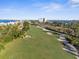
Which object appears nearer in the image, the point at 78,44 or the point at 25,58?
the point at 25,58

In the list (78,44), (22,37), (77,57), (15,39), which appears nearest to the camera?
(77,57)

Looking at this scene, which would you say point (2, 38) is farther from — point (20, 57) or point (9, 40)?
point (20, 57)

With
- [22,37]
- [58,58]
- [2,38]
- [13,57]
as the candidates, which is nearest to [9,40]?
[2,38]

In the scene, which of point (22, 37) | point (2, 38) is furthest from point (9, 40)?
point (22, 37)

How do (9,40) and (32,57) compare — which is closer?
(32,57)

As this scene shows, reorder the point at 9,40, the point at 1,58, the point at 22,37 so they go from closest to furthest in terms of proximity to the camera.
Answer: the point at 1,58 < the point at 9,40 < the point at 22,37

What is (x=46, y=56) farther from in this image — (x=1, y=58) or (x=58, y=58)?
(x=1, y=58)

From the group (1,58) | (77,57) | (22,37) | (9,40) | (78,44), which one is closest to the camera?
(1,58)

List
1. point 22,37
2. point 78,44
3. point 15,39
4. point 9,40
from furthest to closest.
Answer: point 22,37 < point 15,39 < point 9,40 < point 78,44

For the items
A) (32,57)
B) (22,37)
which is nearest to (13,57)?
(32,57)
